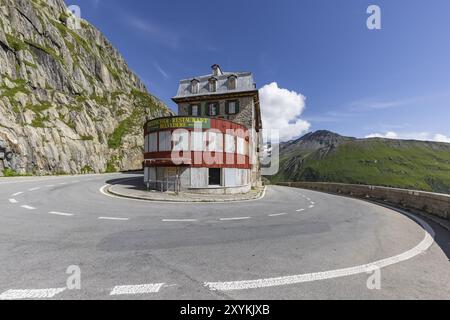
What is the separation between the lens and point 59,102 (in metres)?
49.2

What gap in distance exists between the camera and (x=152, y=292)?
356cm

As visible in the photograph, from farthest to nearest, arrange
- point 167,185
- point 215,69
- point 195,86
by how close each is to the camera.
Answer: point 215,69 < point 195,86 < point 167,185

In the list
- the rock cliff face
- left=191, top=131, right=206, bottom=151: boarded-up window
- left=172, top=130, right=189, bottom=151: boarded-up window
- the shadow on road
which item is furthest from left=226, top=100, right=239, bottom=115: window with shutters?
the rock cliff face

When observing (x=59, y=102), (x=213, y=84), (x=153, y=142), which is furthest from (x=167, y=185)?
(x=59, y=102)

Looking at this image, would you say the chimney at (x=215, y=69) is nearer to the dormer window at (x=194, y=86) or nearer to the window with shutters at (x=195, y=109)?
the dormer window at (x=194, y=86)

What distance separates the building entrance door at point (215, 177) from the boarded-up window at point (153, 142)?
539 centimetres

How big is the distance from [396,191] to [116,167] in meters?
56.8

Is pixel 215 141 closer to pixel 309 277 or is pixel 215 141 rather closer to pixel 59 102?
pixel 309 277

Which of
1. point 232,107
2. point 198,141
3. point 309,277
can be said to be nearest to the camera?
point 309,277

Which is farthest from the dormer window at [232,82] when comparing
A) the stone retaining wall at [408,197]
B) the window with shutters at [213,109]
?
the stone retaining wall at [408,197]

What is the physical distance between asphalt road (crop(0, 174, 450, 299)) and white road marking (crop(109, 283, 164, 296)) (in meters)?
0.02

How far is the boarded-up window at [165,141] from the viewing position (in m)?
17.9

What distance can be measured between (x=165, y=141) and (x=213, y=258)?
14.6 meters
